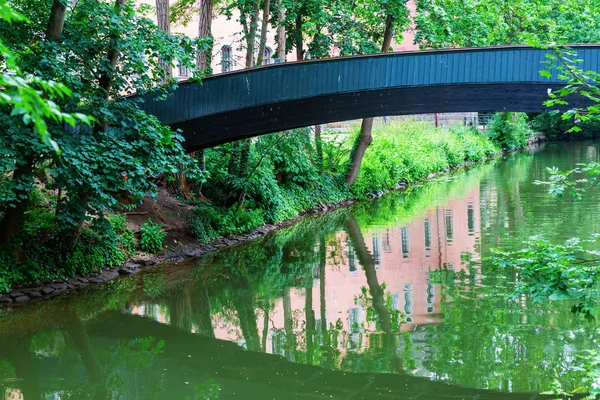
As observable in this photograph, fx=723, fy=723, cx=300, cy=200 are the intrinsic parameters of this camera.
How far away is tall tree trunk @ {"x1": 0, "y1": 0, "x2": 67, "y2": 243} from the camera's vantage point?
10617 millimetres

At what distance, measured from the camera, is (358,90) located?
1397cm

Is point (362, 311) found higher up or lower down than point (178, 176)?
lower down

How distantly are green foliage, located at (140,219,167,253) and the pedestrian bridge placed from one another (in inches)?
82.7

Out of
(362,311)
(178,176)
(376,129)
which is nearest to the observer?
(362,311)

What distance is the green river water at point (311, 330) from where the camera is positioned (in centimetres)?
793

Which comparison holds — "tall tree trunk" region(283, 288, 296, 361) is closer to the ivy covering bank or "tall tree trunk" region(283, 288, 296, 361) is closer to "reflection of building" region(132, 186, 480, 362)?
"reflection of building" region(132, 186, 480, 362)

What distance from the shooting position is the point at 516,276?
11977mm

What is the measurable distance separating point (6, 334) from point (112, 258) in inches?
130

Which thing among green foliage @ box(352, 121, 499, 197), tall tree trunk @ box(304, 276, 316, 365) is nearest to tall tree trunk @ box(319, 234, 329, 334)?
tall tree trunk @ box(304, 276, 316, 365)

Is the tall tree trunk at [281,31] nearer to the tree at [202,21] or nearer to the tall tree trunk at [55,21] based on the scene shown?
the tree at [202,21]

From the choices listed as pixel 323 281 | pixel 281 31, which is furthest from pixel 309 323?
pixel 281 31

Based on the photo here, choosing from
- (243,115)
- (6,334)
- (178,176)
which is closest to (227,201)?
(178,176)

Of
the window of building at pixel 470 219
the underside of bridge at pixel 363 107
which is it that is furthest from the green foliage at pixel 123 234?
the window of building at pixel 470 219

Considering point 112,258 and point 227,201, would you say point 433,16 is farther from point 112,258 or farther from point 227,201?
point 112,258
